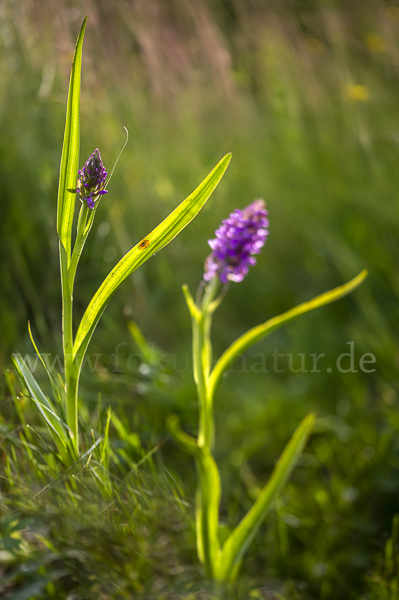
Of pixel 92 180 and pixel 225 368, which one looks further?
pixel 225 368

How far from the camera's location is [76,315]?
1.06m

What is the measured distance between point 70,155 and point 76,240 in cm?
8

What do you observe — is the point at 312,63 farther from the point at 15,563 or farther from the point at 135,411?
the point at 15,563

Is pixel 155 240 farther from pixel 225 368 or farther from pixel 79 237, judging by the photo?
pixel 225 368

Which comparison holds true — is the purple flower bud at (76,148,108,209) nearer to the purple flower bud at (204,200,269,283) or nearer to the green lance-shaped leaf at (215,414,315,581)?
the purple flower bud at (204,200,269,283)

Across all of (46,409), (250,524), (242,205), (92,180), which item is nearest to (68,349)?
(46,409)

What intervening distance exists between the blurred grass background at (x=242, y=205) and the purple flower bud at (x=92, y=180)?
0.31m

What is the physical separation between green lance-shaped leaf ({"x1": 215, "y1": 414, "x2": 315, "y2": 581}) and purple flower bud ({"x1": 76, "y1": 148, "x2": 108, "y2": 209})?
1.45ft

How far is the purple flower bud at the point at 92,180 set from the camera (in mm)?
419

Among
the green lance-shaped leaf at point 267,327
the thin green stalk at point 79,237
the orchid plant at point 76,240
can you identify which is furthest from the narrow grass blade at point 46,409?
the green lance-shaped leaf at point 267,327

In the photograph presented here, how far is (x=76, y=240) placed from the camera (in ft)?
1.43

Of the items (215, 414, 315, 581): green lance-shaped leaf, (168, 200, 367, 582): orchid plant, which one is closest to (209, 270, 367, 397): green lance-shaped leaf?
(168, 200, 367, 582): orchid plant

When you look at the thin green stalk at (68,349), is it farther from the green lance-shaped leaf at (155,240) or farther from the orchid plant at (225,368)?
the orchid plant at (225,368)

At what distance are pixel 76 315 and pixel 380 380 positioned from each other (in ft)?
A: 2.71
